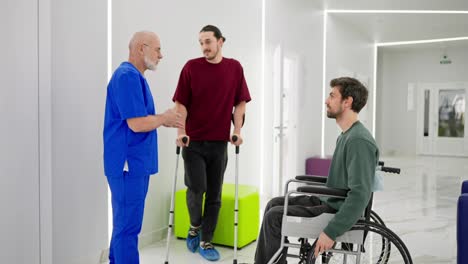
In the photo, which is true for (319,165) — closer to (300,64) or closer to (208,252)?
(300,64)

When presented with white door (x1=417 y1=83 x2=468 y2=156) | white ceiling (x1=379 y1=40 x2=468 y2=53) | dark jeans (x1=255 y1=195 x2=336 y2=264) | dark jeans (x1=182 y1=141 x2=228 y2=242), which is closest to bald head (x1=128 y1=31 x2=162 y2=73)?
dark jeans (x1=182 y1=141 x2=228 y2=242)

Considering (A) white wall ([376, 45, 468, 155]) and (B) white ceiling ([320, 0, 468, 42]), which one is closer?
(B) white ceiling ([320, 0, 468, 42])

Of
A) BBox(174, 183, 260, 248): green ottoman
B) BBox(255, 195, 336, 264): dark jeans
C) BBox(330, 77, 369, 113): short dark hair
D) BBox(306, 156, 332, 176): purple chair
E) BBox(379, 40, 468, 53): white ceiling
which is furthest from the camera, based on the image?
BBox(379, 40, 468, 53): white ceiling

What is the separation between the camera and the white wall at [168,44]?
333 cm

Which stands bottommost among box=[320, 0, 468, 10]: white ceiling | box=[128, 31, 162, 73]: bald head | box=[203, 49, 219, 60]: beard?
box=[128, 31, 162, 73]: bald head

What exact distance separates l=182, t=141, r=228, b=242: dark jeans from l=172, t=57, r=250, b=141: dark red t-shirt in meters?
0.08

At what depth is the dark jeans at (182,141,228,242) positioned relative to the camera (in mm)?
3250

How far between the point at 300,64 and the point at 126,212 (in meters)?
4.48

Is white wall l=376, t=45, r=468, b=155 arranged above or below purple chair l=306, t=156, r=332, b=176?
above

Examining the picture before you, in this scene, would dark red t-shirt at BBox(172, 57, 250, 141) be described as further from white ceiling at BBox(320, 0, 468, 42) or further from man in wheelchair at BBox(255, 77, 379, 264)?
white ceiling at BBox(320, 0, 468, 42)

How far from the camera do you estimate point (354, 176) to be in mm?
2086

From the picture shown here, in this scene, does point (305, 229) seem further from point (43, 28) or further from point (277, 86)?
point (277, 86)

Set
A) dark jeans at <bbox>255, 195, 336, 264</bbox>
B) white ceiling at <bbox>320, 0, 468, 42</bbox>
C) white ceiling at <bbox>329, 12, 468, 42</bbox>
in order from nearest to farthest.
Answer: dark jeans at <bbox>255, 195, 336, 264</bbox>
white ceiling at <bbox>320, 0, 468, 42</bbox>
white ceiling at <bbox>329, 12, 468, 42</bbox>

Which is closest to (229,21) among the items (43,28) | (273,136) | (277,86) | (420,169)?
(277,86)
